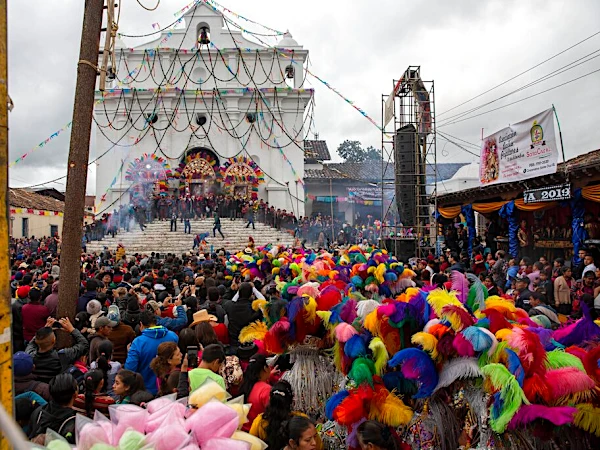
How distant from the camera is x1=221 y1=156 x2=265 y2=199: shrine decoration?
1119 inches

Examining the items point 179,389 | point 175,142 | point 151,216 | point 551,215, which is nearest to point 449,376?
point 179,389

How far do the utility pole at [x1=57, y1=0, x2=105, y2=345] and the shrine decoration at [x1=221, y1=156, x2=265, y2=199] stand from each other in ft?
77.3

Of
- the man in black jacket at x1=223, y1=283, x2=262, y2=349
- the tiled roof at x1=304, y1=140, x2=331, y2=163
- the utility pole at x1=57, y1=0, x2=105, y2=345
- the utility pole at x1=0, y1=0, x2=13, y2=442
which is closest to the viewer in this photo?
the utility pole at x1=0, y1=0, x2=13, y2=442

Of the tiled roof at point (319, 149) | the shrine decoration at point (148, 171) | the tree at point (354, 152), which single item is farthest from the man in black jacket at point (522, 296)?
the tree at point (354, 152)

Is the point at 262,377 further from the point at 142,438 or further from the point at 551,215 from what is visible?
the point at 551,215

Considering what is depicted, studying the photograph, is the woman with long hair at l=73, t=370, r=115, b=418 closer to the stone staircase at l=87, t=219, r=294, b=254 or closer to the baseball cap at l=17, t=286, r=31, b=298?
the baseball cap at l=17, t=286, r=31, b=298

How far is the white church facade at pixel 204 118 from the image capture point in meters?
28.4

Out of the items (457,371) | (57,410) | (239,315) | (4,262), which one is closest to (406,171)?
(239,315)

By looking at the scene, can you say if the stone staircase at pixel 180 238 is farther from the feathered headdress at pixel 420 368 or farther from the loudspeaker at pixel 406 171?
the feathered headdress at pixel 420 368

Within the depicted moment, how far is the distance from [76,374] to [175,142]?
26764 millimetres

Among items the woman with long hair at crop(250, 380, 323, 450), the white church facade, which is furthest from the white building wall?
the woman with long hair at crop(250, 380, 323, 450)

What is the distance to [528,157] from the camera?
11273 mm

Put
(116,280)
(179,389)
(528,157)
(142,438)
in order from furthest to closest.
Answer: (528,157) → (116,280) → (179,389) → (142,438)

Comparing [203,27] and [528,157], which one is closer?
[528,157]
